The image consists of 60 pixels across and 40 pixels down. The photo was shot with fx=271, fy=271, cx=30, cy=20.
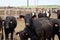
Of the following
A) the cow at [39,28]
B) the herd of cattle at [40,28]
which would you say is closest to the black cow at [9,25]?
the herd of cattle at [40,28]

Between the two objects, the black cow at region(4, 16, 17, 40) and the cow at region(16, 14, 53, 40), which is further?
the black cow at region(4, 16, 17, 40)

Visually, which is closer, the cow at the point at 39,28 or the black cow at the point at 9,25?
the cow at the point at 39,28

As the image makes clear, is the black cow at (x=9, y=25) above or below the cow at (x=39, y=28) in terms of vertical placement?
below

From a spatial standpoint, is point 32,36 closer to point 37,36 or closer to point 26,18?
point 37,36

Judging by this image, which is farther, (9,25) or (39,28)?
(9,25)

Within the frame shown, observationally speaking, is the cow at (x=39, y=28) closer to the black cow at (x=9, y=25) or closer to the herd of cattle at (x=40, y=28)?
the herd of cattle at (x=40, y=28)

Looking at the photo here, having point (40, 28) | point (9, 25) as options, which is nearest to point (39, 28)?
point (40, 28)

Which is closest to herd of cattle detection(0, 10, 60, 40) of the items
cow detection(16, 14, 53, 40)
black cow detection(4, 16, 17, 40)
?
Answer: cow detection(16, 14, 53, 40)

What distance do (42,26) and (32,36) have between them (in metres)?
1.09

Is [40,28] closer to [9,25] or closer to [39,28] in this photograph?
[39,28]

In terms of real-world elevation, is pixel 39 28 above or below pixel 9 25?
above

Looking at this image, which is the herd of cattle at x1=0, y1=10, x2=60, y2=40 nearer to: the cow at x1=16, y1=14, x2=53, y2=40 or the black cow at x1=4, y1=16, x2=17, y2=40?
the cow at x1=16, y1=14, x2=53, y2=40

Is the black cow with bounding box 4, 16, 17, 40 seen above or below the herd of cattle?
below

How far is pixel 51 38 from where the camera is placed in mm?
15258
